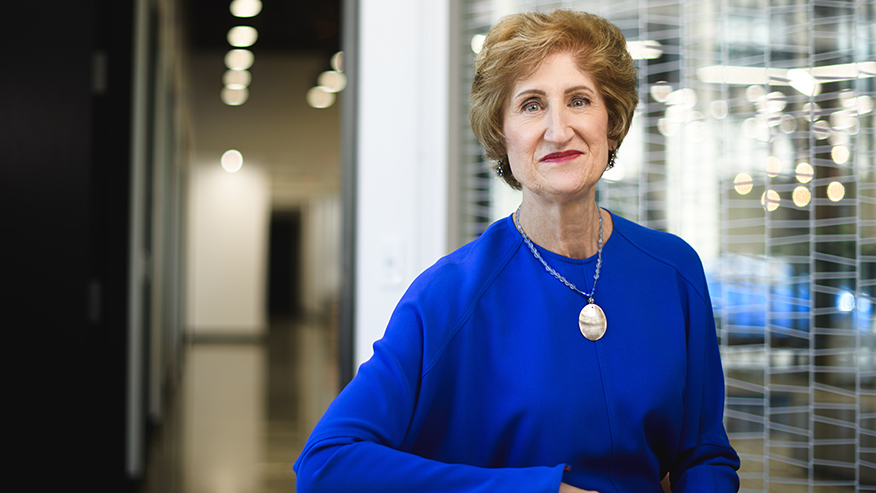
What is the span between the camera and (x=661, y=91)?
5.74ft

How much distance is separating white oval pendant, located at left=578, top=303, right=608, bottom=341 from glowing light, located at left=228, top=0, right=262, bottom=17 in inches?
233

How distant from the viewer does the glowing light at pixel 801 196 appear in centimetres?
159

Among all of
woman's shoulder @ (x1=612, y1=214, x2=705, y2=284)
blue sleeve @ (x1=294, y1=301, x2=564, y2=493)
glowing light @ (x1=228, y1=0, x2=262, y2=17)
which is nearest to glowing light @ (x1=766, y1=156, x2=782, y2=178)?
woman's shoulder @ (x1=612, y1=214, x2=705, y2=284)

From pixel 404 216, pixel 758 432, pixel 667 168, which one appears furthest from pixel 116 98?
pixel 758 432

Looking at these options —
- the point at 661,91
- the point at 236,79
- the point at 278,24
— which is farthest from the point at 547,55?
the point at 236,79

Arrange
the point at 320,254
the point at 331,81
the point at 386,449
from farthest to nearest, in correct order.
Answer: the point at 320,254, the point at 331,81, the point at 386,449

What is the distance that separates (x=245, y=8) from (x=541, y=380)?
246 inches

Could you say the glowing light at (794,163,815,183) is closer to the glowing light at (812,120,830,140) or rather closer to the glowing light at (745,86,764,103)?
the glowing light at (812,120,830,140)

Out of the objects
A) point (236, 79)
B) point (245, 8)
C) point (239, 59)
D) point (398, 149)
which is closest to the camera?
point (398, 149)

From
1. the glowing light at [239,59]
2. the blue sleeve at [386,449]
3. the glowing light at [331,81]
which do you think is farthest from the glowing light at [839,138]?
the glowing light at [239,59]

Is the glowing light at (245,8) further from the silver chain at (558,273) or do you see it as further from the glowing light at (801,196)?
the silver chain at (558,273)

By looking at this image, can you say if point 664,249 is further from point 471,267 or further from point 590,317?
point 471,267

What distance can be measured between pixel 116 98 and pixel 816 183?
116 inches

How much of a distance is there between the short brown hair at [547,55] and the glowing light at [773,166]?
0.76 meters
